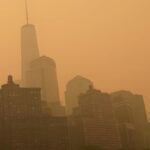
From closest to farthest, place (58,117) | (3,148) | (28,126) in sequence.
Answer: (3,148) < (28,126) < (58,117)

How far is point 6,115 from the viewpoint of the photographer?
582 ft

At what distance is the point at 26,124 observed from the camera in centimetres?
17338

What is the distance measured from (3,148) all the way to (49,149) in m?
18.8

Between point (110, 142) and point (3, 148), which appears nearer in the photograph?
point (3, 148)

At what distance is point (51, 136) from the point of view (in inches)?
6806

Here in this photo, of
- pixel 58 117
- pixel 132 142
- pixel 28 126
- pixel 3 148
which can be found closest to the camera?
pixel 3 148

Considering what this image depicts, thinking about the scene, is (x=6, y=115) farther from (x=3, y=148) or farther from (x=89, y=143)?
(x=89, y=143)

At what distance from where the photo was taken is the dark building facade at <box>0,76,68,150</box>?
164m

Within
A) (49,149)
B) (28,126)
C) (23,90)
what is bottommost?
(49,149)

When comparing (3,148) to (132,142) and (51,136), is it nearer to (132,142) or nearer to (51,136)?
(51,136)

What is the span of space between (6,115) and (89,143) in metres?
38.4

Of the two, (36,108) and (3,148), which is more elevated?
(36,108)

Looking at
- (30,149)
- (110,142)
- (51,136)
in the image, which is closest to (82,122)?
(110,142)

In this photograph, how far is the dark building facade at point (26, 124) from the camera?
539ft
